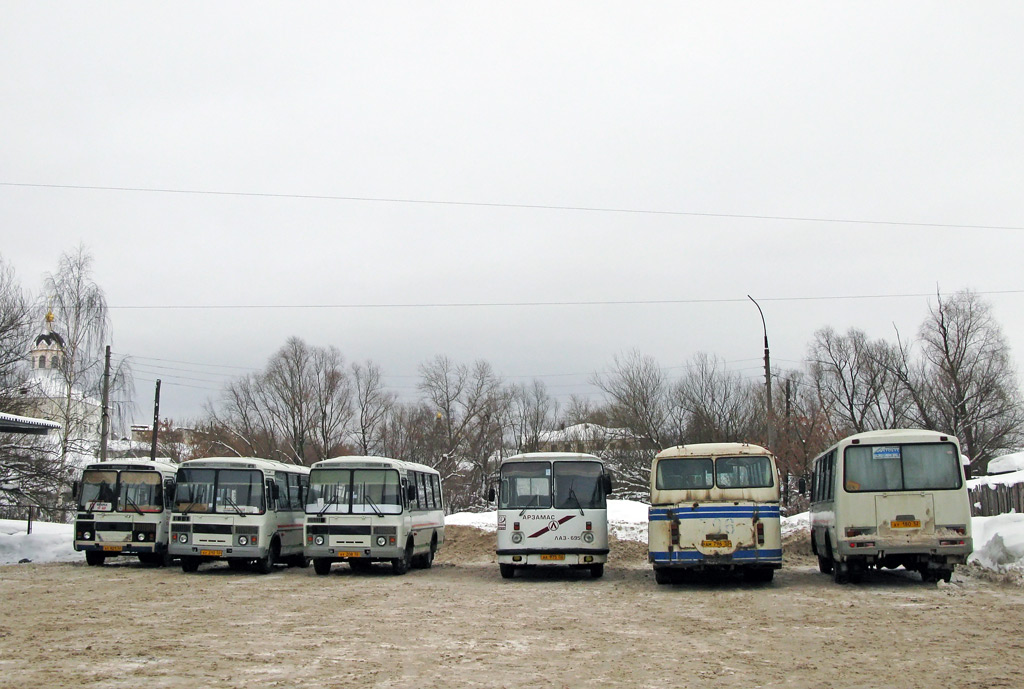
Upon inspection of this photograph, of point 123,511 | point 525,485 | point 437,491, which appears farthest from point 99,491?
point 525,485

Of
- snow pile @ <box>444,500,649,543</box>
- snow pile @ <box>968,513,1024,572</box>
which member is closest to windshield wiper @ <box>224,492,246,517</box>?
snow pile @ <box>444,500,649,543</box>

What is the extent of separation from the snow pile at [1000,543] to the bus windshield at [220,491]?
1611 centimetres

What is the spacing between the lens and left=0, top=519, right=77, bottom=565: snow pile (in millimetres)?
27125

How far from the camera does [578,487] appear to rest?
21.2 meters

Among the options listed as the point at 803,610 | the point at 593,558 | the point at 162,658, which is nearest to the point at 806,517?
the point at 593,558

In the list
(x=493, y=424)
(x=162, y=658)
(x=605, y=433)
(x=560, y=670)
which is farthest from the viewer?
(x=493, y=424)

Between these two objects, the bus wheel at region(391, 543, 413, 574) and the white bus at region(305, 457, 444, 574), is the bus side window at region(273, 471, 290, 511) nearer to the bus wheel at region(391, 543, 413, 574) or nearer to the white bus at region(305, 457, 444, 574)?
the white bus at region(305, 457, 444, 574)

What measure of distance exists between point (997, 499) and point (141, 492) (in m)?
22.4

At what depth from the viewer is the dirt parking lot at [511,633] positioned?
9.39m

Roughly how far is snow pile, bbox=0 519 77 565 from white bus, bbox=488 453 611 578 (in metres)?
13.9

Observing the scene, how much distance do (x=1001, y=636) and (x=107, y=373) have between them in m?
38.3

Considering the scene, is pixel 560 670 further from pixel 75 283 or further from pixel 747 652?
pixel 75 283

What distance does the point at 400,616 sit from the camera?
14633mm

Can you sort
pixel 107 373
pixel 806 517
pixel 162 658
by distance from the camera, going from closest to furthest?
pixel 162 658 → pixel 806 517 → pixel 107 373
